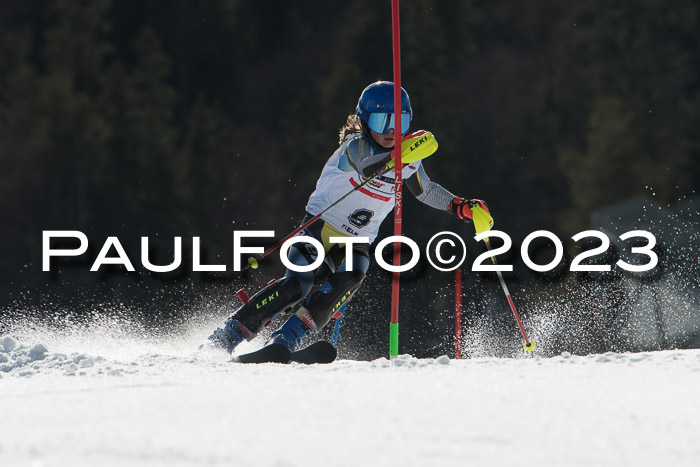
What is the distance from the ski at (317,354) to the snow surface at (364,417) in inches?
36.8

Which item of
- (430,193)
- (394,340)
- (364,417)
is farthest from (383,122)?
(364,417)

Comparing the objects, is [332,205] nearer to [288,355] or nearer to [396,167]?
[396,167]

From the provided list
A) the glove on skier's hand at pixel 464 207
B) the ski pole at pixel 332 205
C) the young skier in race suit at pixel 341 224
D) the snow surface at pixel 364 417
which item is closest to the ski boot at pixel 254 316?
the young skier in race suit at pixel 341 224

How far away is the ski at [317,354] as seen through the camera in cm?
380

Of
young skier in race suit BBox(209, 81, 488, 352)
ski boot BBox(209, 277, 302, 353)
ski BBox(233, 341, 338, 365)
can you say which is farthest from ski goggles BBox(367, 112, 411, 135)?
ski BBox(233, 341, 338, 365)

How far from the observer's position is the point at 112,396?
2217 mm

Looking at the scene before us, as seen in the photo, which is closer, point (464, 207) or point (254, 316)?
point (254, 316)

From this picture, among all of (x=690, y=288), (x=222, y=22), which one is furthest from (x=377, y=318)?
(x=222, y=22)

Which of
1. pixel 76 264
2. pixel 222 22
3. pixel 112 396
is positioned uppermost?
pixel 222 22

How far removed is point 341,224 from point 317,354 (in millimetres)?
682

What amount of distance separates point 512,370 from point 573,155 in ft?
61.6

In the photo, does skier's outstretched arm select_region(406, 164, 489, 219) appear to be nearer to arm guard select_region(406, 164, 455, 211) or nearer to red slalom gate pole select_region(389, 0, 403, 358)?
arm guard select_region(406, 164, 455, 211)

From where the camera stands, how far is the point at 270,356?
12.2 feet

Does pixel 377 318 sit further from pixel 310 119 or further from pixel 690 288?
pixel 310 119
